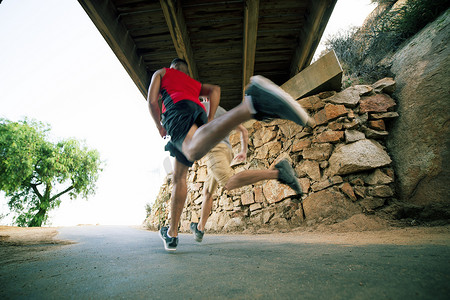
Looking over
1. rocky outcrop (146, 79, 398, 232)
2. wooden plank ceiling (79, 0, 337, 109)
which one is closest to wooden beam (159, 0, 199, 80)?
wooden plank ceiling (79, 0, 337, 109)

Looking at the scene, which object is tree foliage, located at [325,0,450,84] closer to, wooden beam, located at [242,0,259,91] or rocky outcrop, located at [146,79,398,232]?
rocky outcrop, located at [146,79,398,232]

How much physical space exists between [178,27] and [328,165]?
9.84 ft

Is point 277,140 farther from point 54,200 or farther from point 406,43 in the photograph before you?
point 54,200

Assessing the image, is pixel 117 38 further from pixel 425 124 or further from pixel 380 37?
pixel 380 37

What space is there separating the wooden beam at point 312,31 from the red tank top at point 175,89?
2.00 meters

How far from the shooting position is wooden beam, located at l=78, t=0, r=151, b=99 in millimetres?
2413

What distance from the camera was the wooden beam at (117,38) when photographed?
2.41 meters

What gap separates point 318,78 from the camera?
11.5ft

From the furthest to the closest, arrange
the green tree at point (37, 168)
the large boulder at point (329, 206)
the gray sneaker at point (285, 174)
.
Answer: the green tree at point (37, 168) → the large boulder at point (329, 206) → the gray sneaker at point (285, 174)

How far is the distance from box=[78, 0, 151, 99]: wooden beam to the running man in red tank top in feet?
4.09

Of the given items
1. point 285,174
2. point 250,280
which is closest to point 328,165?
point 285,174

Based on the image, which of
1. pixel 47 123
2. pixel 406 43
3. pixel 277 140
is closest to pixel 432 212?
pixel 277 140

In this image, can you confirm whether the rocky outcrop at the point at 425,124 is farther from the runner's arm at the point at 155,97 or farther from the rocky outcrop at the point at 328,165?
the runner's arm at the point at 155,97

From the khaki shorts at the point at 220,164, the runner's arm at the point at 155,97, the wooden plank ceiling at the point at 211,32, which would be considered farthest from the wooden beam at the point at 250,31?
the khaki shorts at the point at 220,164
